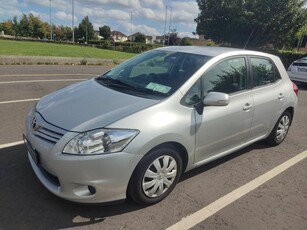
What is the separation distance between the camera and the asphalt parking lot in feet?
9.95

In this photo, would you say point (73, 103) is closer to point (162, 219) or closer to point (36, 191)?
point (36, 191)

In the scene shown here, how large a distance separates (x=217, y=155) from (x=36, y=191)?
6.95ft

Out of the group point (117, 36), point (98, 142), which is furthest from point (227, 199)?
point (117, 36)

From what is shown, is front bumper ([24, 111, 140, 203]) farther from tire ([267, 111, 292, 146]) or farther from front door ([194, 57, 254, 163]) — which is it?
tire ([267, 111, 292, 146])

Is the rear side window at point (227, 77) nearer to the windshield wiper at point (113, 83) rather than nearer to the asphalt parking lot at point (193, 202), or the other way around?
the windshield wiper at point (113, 83)

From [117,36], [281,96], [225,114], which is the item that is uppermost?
[117,36]

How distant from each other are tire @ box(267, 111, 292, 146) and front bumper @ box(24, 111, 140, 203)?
295 centimetres

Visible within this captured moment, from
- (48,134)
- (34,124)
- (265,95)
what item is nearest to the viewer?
(48,134)

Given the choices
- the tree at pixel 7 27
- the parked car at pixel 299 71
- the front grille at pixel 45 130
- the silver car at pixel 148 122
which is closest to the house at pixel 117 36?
the tree at pixel 7 27

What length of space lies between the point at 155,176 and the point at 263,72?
2503mm

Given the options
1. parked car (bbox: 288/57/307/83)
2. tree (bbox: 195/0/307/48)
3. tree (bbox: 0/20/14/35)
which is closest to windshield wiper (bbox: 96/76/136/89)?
parked car (bbox: 288/57/307/83)

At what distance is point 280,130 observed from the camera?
5.25 meters

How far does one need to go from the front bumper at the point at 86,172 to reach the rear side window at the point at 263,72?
2395mm

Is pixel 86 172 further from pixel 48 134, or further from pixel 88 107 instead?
pixel 88 107
